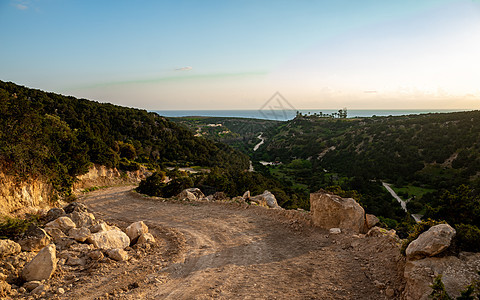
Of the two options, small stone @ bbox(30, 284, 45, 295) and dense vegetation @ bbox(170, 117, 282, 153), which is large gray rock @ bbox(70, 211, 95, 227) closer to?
small stone @ bbox(30, 284, 45, 295)

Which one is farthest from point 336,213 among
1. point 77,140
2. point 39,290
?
point 77,140

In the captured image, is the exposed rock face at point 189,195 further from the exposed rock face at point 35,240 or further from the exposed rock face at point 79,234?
the exposed rock face at point 35,240

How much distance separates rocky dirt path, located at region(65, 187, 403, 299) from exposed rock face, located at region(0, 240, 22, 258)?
2081mm

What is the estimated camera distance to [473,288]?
423cm

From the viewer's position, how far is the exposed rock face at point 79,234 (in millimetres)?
8536

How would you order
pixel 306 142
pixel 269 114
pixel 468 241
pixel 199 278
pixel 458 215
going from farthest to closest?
pixel 306 142 < pixel 269 114 < pixel 458 215 < pixel 199 278 < pixel 468 241

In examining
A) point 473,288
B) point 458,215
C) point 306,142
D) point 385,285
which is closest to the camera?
point 473,288

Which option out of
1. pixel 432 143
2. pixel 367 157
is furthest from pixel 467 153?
pixel 367 157

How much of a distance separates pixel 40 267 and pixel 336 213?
9.93 metres

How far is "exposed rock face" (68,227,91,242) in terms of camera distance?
28.0 ft

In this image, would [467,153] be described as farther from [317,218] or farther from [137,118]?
[137,118]

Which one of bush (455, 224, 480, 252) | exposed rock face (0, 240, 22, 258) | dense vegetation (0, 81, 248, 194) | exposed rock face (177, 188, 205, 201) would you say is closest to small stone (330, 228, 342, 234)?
bush (455, 224, 480, 252)

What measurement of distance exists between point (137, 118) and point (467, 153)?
65.8m

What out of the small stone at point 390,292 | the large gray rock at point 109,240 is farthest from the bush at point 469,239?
the large gray rock at point 109,240
